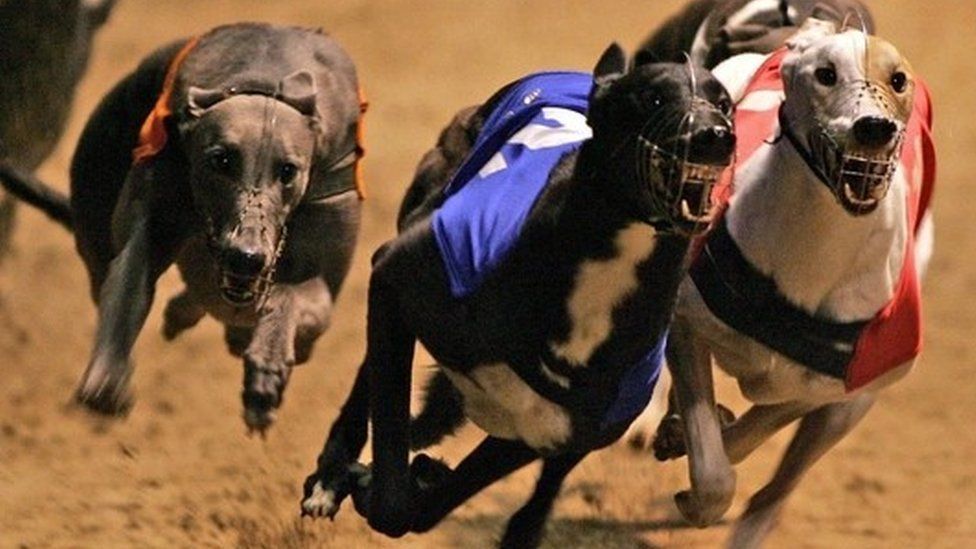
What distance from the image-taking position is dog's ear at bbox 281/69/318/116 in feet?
A: 12.5

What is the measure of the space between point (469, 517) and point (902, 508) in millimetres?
1034

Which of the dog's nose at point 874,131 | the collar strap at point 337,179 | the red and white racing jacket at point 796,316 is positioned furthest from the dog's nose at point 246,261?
the dog's nose at point 874,131

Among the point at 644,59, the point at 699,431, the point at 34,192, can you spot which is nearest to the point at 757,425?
the point at 699,431

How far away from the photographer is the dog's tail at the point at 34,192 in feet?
15.2

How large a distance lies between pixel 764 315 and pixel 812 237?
6.9 inches

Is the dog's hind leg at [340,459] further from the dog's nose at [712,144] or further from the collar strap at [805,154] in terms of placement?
the dog's nose at [712,144]

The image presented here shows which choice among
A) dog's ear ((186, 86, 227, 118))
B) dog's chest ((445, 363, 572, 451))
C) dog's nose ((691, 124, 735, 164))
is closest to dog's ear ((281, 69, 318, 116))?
dog's ear ((186, 86, 227, 118))

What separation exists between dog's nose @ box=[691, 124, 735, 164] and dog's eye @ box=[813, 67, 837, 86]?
0.65m

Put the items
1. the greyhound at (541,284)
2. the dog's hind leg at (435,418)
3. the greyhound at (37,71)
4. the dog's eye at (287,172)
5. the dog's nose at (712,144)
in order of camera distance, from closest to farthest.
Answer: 1. the dog's nose at (712,144)
2. the greyhound at (541,284)
3. the dog's eye at (287,172)
4. the dog's hind leg at (435,418)
5. the greyhound at (37,71)

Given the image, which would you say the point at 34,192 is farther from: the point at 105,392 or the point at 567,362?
the point at 567,362

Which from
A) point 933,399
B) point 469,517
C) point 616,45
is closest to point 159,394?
point 469,517

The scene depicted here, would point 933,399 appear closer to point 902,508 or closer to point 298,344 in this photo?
point 902,508

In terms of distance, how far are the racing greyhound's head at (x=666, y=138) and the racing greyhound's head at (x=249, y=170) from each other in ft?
2.42

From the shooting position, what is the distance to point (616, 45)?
3.25 m
